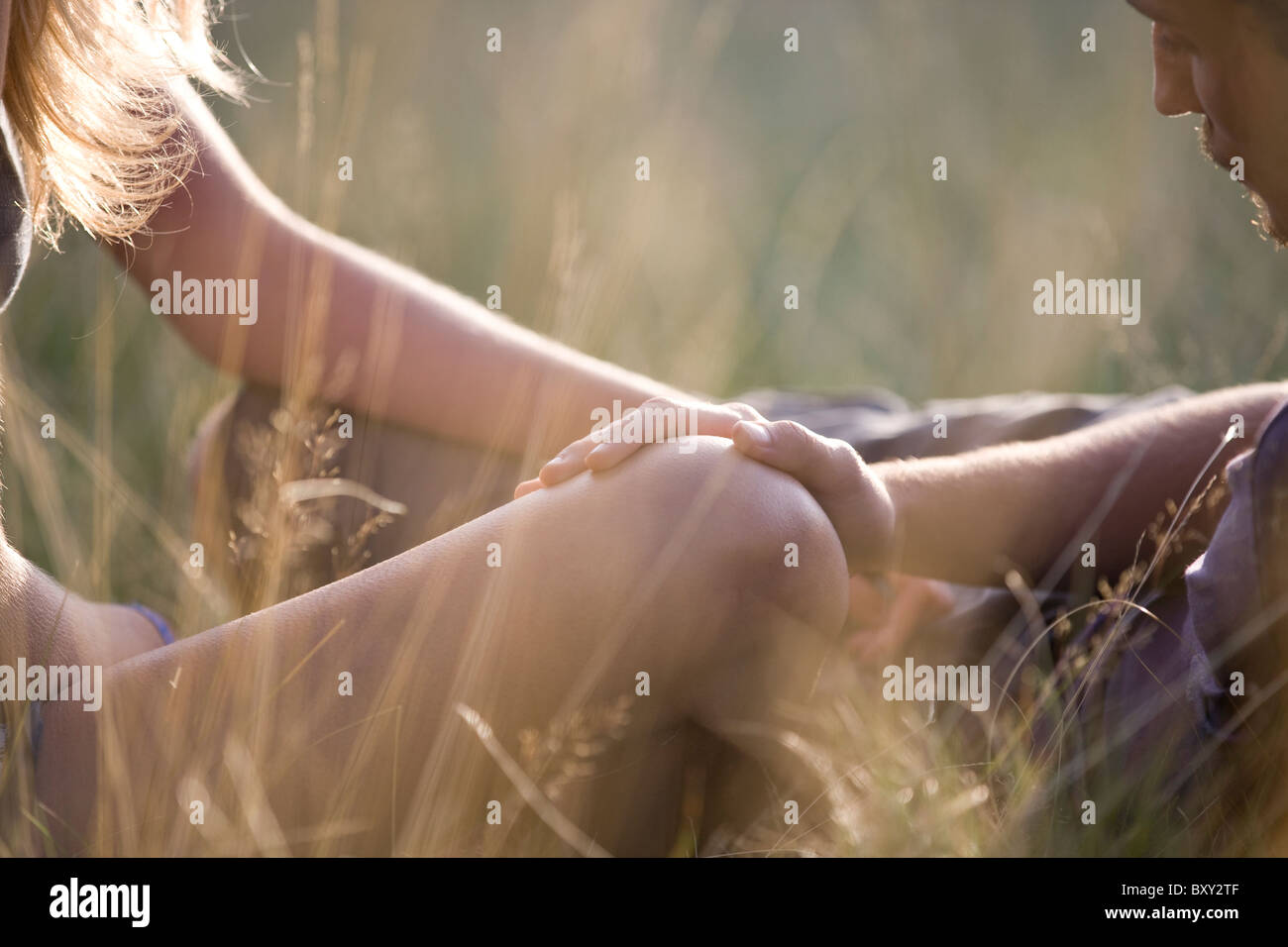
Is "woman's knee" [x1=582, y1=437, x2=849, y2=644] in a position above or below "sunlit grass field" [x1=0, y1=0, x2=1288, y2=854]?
below

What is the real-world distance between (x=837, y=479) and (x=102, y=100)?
95 cm

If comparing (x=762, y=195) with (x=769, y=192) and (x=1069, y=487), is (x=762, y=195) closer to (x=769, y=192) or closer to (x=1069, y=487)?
(x=769, y=192)

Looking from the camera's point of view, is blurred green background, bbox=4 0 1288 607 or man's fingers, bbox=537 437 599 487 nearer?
man's fingers, bbox=537 437 599 487

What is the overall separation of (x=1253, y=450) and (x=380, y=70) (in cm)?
275

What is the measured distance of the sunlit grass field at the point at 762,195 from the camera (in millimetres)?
2582

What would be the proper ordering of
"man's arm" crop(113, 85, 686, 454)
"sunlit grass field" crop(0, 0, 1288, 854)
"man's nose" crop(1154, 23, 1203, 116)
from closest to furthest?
1. "man's nose" crop(1154, 23, 1203, 116)
2. "man's arm" crop(113, 85, 686, 454)
3. "sunlit grass field" crop(0, 0, 1288, 854)

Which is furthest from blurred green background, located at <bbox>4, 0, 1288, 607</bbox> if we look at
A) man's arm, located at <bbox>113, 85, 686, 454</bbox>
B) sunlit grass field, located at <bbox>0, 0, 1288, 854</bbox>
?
man's arm, located at <bbox>113, 85, 686, 454</bbox>

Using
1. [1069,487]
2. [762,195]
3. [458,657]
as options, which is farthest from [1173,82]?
[762,195]

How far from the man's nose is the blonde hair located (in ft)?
3.65

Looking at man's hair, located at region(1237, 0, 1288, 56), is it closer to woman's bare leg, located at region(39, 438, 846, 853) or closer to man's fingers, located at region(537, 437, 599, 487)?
woman's bare leg, located at region(39, 438, 846, 853)

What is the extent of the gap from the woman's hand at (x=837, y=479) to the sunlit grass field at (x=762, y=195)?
107 centimetres

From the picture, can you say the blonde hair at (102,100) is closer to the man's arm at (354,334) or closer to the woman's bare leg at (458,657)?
the man's arm at (354,334)

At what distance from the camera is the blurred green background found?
262 centimetres

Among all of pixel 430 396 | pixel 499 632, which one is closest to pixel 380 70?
pixel 430 396
